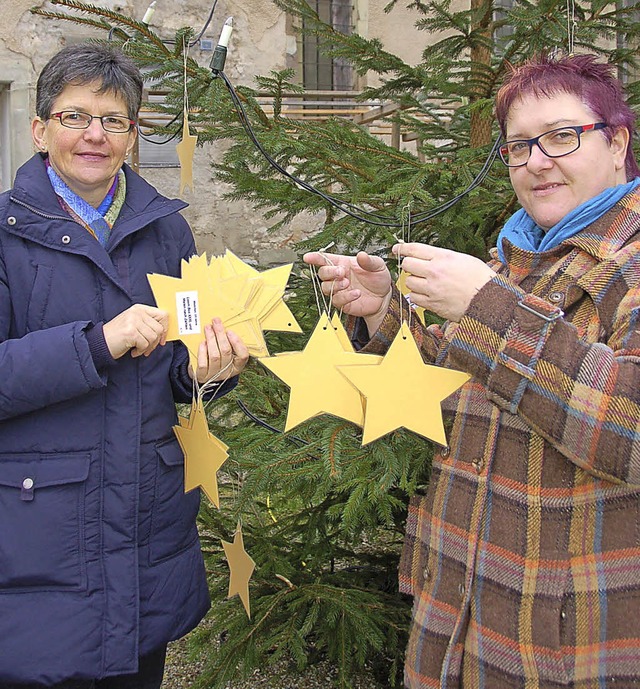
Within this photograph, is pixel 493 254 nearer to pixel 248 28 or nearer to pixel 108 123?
pixel 108 123

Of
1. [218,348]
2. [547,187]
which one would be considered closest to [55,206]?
[218,348]

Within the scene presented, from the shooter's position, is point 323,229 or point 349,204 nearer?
point 349,204

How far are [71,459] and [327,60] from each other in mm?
Answer: 7413

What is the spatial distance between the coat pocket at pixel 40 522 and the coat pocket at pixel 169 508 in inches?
5.8

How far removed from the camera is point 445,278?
1079mm

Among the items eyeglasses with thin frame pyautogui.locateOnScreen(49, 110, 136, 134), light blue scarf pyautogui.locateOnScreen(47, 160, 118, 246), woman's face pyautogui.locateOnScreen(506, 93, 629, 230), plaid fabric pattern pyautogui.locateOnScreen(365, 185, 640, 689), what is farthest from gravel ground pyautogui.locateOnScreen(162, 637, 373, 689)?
woman's face pyautogui.locateOnScreen(506, 93, 629, 230)

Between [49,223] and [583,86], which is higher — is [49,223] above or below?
below

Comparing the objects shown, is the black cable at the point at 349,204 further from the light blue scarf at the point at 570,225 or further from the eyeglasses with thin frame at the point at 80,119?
the eyeglasses with thin frame at the point at 80,119

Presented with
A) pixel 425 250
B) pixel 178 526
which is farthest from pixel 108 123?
pixel 178 526

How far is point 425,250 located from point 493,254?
334 millimetres

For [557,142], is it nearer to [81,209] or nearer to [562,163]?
[562,163]

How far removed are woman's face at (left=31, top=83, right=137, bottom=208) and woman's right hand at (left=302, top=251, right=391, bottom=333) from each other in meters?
0.42

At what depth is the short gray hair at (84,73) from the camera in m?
1.36

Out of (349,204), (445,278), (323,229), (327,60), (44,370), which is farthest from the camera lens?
(327,60)
